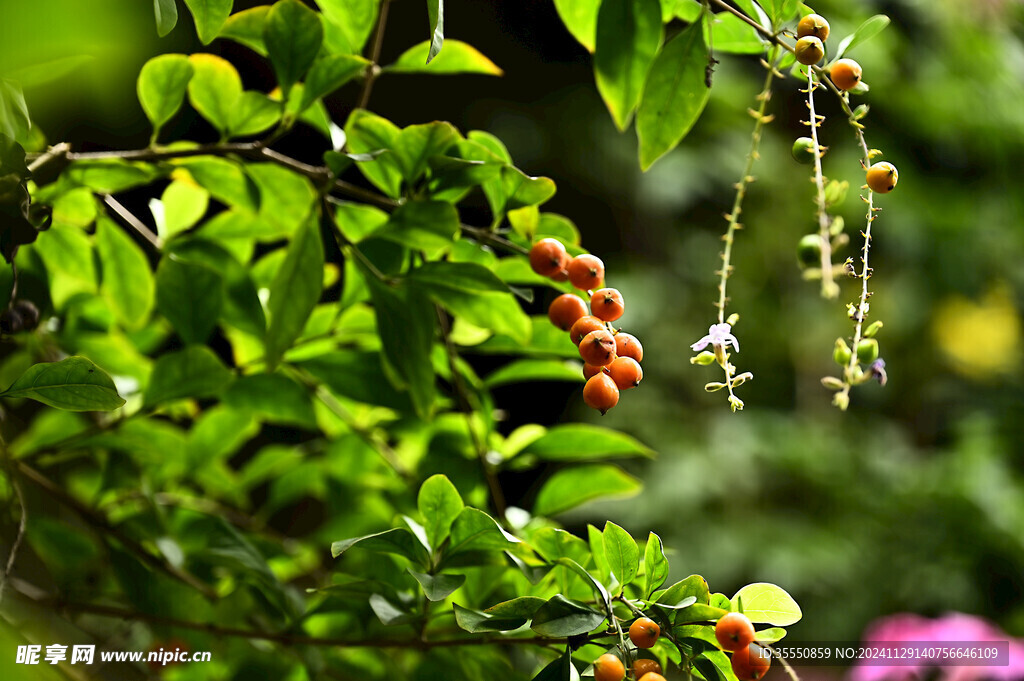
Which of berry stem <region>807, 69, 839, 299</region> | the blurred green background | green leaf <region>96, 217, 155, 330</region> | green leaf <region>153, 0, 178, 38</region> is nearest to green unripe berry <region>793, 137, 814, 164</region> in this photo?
berry stem <region>807, 69, 839, 299</region>

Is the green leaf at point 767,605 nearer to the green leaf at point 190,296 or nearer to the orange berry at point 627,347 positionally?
the orange berry at point 627,347

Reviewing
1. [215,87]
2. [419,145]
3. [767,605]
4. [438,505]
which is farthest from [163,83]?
[767,605]

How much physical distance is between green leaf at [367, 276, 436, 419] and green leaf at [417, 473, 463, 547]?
71 millimetres

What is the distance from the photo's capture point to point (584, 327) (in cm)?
28

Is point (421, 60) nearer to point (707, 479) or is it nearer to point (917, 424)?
point (707, 479)

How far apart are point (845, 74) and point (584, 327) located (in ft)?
0.42

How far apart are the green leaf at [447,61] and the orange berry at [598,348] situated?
18cm

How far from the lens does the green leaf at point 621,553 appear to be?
0.26m

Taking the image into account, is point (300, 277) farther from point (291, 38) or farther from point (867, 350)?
point (867, 350)

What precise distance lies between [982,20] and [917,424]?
2.82 ft

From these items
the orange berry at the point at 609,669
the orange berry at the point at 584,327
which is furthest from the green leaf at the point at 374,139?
the orange berry at the point at 609,669

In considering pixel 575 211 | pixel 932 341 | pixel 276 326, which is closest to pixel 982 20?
A: pixel 932 341

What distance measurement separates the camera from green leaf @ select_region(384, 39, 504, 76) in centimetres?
37

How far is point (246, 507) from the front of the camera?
0.54 metres
